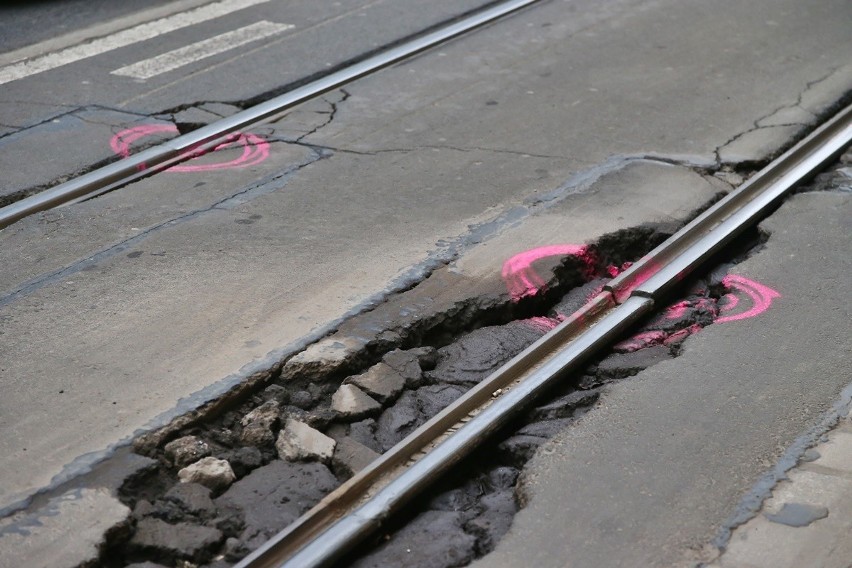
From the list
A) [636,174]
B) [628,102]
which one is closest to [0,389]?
[636,174]

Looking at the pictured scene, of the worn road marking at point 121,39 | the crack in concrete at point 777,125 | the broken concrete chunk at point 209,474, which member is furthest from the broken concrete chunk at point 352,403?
the worn road marking at point 121,39

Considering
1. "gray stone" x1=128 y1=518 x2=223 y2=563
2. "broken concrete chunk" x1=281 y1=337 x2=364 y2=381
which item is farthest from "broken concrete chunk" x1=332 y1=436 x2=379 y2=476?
"gray stone" x1=128 y1=518 x2=223 y2=563

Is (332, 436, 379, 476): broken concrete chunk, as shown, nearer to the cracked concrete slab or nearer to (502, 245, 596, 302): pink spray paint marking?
(502, 245, 596, 302): pink spray paint marking

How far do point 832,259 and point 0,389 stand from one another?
4085mm

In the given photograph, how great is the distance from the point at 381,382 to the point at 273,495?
82 cm

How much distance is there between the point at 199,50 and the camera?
8.74m

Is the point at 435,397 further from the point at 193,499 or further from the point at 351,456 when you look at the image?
the point at 193,499

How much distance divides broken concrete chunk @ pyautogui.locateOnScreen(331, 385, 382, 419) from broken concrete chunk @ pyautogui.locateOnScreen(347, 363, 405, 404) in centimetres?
3

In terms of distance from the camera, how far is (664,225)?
589 cm

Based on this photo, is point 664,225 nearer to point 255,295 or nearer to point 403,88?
point 255,295

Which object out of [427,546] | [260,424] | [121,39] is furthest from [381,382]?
[121,39]

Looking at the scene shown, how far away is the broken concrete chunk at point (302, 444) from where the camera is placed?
13.3 feet

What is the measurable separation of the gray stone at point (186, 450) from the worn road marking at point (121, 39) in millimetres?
5063

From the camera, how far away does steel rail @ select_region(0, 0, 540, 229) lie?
6.14 meters
